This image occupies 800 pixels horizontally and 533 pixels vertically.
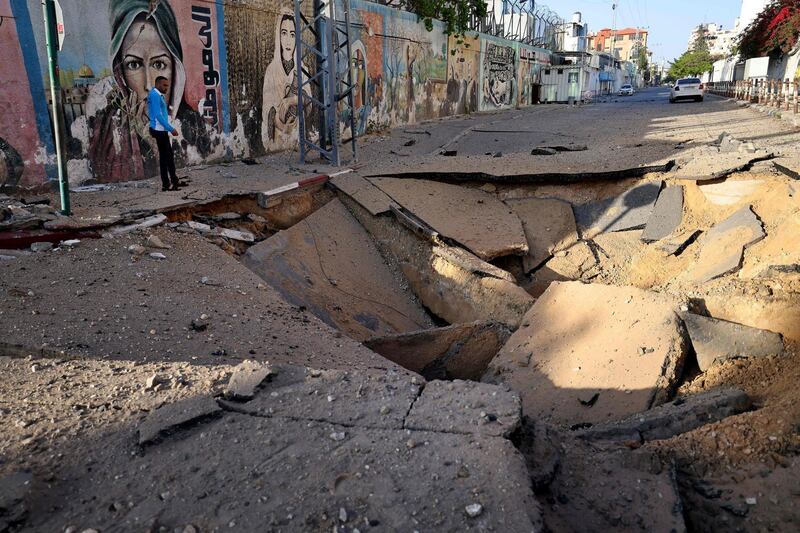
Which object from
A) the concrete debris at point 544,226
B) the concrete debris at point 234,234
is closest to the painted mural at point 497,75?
the concrete debris at point 544,226

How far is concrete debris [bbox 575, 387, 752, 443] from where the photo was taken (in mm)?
3123

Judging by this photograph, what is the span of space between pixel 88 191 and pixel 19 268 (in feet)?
11.5

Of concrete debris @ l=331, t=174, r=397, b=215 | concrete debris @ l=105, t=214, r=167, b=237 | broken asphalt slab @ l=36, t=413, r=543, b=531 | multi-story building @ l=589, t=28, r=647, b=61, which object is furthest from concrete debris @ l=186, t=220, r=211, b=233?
multi-story building @ l=589, t=28, r=647, b=61

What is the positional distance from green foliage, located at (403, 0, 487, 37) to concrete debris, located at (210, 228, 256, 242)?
1575 cm

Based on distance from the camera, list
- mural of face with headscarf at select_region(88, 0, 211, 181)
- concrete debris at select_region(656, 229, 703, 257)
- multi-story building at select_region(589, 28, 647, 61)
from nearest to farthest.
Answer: concrete debris at select_region(656, 229, 703, 257) < mural of face with headscarf at select_region(88, 0, 211, 181) < multi-story building at select_region(589, 28, 647, 61)

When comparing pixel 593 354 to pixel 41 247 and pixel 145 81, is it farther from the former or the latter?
pixel 145 81

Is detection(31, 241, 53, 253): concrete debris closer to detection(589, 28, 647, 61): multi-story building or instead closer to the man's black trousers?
the man's black trousers

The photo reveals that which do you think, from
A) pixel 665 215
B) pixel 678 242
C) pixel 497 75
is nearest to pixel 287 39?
pixel 665 215

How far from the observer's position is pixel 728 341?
4008 millimetres

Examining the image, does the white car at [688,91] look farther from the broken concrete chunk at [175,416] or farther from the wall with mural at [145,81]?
the broken concrete chunk at [175,416]

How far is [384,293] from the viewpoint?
726cm

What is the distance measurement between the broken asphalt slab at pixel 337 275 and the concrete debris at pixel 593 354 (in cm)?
185

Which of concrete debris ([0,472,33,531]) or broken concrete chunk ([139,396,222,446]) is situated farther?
broken concrete chunk ([139,396,222,446])

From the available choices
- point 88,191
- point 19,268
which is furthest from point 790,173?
point 88,191
